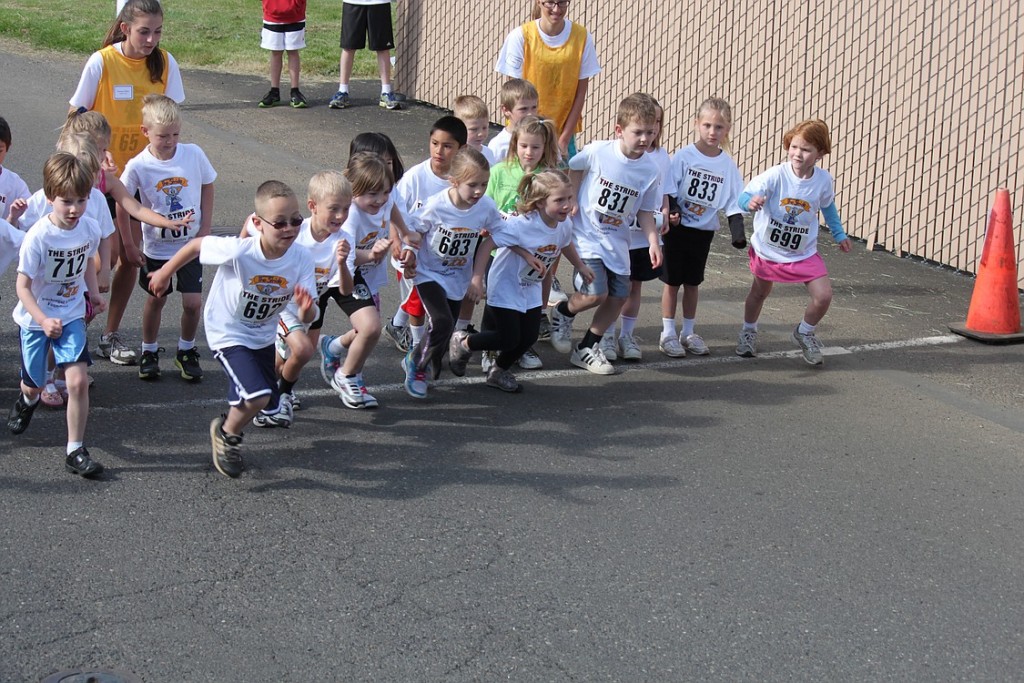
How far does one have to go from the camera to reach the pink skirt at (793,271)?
26.2 feet

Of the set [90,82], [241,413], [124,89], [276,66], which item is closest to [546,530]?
[241,413]

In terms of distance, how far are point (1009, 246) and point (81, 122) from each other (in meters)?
6.04

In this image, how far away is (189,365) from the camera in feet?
23.2

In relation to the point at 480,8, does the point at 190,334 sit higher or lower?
lower

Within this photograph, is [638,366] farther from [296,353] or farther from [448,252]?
[296,353]

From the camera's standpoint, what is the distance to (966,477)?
6398 millimetres

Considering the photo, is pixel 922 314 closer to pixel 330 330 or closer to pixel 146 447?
pixel 330 330

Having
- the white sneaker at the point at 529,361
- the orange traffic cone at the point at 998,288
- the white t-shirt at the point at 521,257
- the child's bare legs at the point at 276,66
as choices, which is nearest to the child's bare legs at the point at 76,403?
the white t-shirt at the point at 521,257

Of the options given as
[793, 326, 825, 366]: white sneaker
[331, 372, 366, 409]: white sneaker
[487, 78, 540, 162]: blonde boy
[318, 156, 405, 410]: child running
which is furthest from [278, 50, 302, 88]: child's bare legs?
[331, 372, 366, 409]: white sneaker

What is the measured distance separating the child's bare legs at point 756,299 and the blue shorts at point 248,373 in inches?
134

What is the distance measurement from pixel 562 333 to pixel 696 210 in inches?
45.0

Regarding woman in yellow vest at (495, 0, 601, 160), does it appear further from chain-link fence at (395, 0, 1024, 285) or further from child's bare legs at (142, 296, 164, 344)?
child's bare legs at (142, 296, 164, 344)

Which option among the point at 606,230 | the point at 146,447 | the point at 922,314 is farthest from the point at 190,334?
the point at 922,314

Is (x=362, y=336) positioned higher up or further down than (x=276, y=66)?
further down
